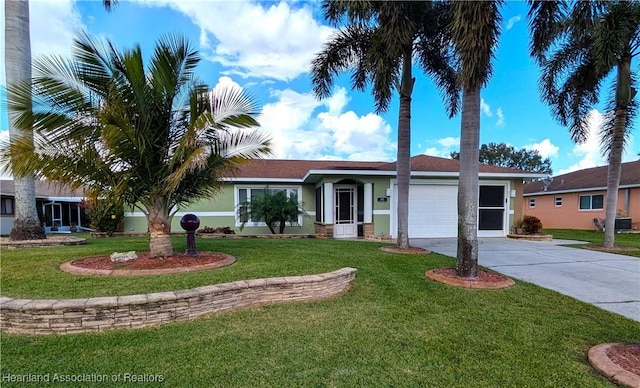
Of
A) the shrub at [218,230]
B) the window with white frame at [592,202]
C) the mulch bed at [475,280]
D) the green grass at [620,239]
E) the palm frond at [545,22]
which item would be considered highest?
the palm frond at [545,22]

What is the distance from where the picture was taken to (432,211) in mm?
12961

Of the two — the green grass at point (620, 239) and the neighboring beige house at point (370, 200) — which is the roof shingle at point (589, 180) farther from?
the neighboring beige house at point (370, 200)

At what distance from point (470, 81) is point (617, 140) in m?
8.29

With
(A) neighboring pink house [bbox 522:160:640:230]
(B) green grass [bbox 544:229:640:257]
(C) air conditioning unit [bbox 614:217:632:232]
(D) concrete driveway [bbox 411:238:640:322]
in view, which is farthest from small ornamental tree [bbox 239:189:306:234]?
(C) air conditioning unit [bbox 614:217:632:232]

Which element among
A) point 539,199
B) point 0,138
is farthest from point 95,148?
point 539,199

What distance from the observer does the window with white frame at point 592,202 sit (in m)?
19.6

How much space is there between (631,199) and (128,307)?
81.3 ft

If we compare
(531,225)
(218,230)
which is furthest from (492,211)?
(218,230)

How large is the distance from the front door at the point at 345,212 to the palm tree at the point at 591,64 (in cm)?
729

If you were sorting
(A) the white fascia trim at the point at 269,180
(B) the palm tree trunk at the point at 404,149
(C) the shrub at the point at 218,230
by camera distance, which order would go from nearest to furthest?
(B) the palm tree trunk at the point at 404,149 → (C) the shrub at the point at 218,230 → (A) the white fascia trim at the point at 269,180

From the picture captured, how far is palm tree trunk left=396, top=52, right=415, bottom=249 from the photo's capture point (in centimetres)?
873

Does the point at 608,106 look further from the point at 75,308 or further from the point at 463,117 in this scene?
the point at 75,308

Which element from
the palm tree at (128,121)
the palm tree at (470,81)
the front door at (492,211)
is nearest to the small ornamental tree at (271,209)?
the palm tree at (128,121)

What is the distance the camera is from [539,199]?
24625mm
